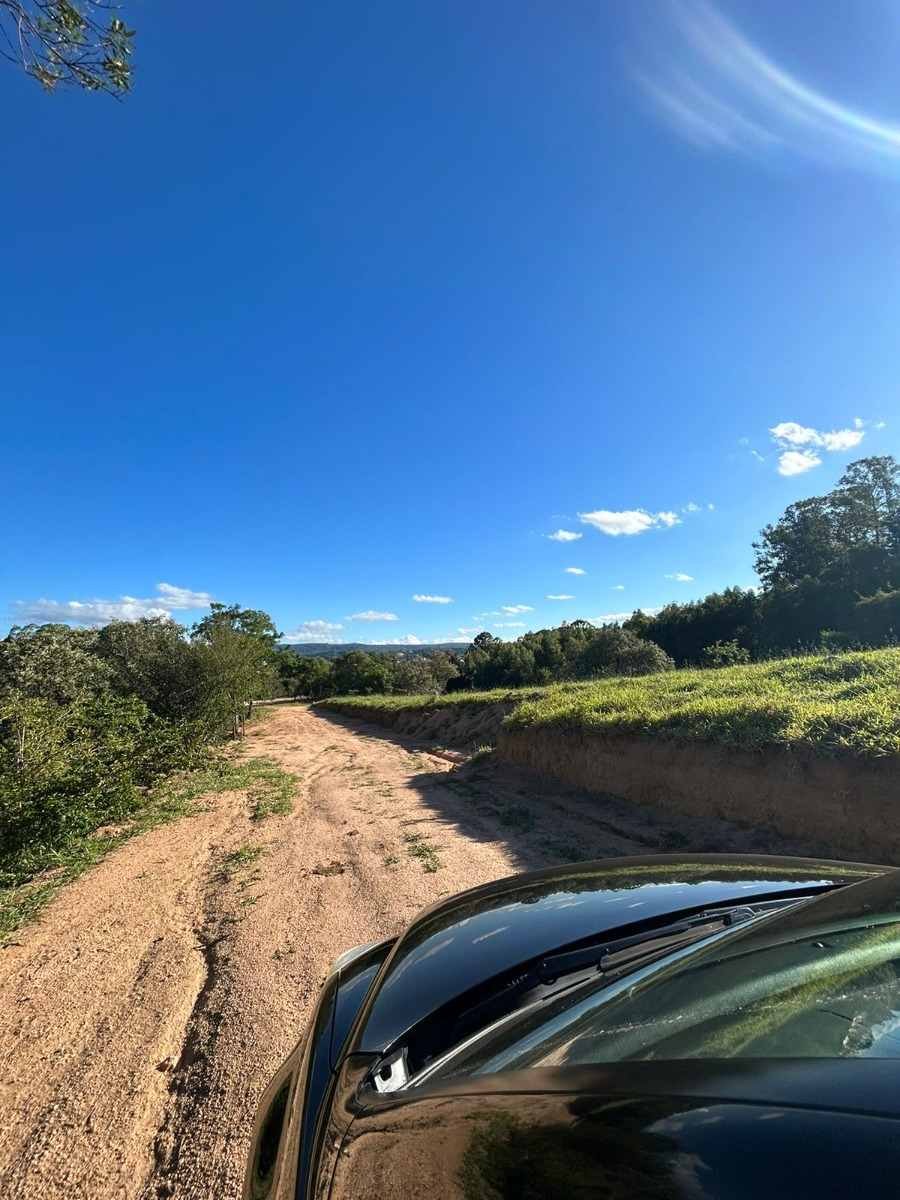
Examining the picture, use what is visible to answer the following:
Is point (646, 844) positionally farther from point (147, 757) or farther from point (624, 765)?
point (147, 757)

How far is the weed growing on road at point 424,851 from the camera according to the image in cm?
604

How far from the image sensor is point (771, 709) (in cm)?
703

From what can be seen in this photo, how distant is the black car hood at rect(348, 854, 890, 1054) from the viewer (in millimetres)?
1735

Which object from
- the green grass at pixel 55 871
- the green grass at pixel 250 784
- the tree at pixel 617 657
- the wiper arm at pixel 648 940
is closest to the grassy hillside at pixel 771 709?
the wiper arm at pixel 648 940

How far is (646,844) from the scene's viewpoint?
262 inches

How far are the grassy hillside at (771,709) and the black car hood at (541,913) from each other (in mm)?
3967

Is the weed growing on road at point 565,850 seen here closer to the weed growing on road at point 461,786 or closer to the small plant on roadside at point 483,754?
the weed growing on road at point 461,786

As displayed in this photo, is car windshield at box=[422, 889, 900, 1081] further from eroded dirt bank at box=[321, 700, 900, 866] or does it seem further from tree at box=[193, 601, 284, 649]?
tree at box=[193, 601, 284, 649]

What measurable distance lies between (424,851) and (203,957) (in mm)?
2910

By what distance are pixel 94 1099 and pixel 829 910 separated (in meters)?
3.56

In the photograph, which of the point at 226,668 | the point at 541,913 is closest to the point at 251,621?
the point at 226,668

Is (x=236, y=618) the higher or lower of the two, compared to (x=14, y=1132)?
higher

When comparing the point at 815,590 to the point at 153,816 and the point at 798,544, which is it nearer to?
the point at 798,544

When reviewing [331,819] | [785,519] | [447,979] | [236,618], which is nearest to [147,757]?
[331,819]
